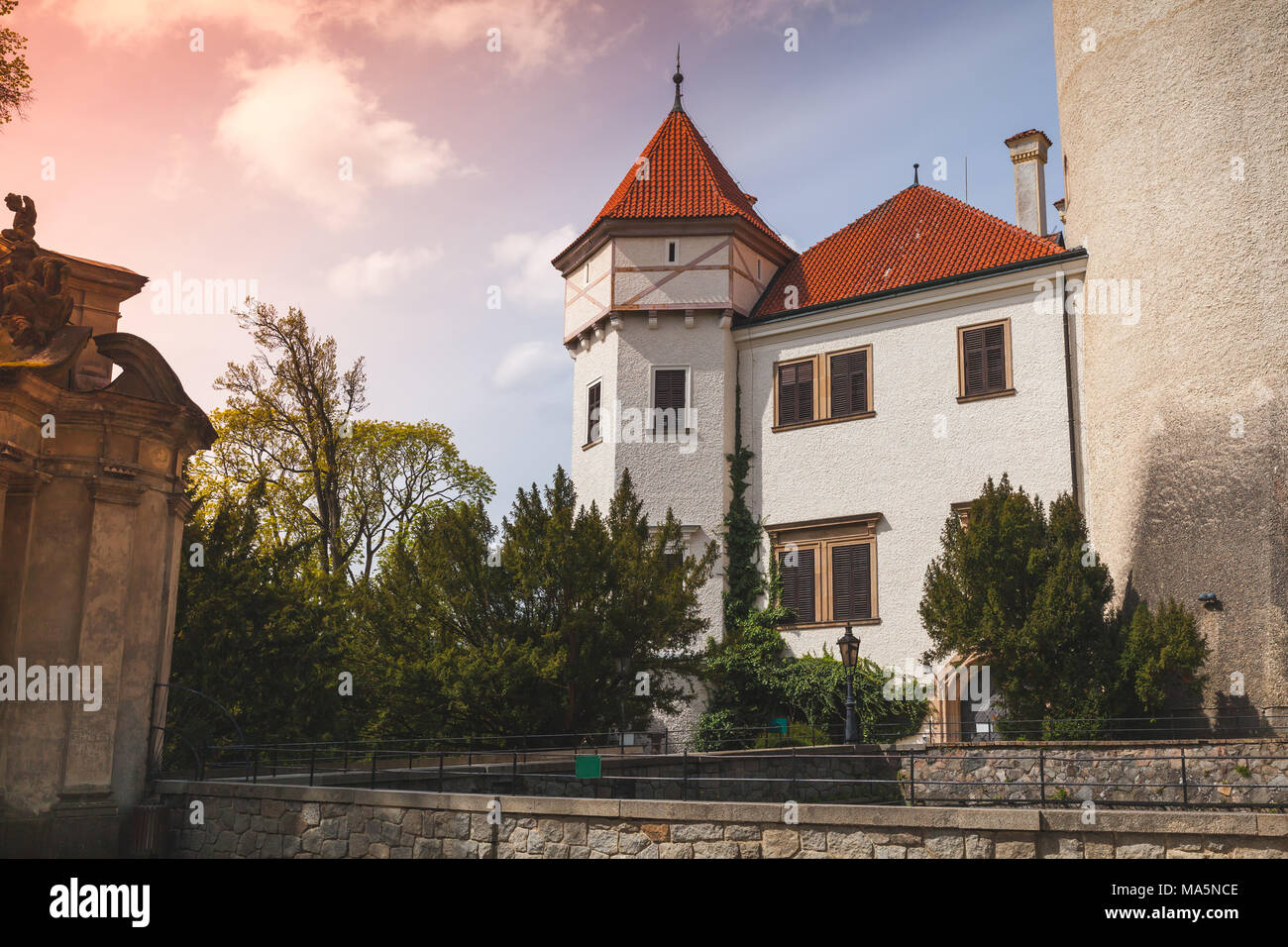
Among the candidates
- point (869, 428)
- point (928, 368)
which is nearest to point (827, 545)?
point (869, 428)

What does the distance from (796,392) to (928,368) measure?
331 cm

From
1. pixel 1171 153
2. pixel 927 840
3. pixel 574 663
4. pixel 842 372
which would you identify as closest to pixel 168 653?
pixel 574 663

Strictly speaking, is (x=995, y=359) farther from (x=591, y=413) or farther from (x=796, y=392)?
(x=591, y=413)

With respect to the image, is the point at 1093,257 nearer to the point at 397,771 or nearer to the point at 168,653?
the point at 397,771

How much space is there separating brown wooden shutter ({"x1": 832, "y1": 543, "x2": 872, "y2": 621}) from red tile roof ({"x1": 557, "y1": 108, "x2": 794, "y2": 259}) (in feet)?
28.9

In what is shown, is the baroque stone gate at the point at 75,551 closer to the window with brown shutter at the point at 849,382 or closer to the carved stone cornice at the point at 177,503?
the carved stone cornice at the point at 177,503

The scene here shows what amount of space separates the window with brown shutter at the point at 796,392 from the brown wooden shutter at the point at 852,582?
3.42 metres

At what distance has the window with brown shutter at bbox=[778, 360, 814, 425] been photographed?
27.3 meters

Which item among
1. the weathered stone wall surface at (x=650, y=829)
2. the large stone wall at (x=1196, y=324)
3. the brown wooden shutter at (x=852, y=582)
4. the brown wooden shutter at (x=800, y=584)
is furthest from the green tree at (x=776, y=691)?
the weathered stone wall surface at (x=650, y=829)

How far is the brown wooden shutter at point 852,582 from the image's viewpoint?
2527 cm

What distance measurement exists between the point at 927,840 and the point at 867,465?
59.7 feet

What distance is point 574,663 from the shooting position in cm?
1875

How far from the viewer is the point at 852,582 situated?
25531 mm
